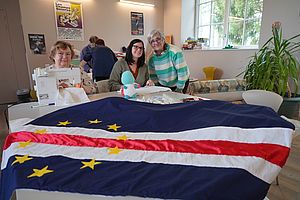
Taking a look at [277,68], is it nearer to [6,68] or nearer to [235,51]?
[235,51]

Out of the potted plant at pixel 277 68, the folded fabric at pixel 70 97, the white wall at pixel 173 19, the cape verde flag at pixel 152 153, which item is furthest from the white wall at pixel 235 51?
the folded fabric at pixel 70 97

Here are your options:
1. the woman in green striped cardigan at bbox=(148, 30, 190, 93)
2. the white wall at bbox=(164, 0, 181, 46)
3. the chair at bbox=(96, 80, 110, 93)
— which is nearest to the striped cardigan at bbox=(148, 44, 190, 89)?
the woman in green striped cardigan at bbox=(148, 30, 190, 93)

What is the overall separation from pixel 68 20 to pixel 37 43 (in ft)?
2.60

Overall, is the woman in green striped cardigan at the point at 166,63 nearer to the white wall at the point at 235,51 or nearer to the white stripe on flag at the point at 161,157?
the white stripe on flag at the point at 161,157

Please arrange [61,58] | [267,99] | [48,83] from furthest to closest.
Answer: [267,99]
[61,58]
[48,83]

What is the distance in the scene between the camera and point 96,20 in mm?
4844

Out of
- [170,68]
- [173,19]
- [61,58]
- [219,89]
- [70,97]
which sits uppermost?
[173,19]

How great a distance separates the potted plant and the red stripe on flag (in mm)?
2486

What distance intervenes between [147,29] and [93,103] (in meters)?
4.67

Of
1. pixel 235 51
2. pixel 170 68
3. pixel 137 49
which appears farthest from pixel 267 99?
pixel 235 51

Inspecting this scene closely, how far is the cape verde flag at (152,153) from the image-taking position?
623 millimetres

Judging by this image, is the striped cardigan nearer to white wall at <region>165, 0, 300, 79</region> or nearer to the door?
white wall at <region>165, 0, 300, 79</region>

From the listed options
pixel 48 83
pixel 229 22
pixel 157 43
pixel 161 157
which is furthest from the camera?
pixel 229 22

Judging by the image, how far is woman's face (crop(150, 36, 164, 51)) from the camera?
2096mm
